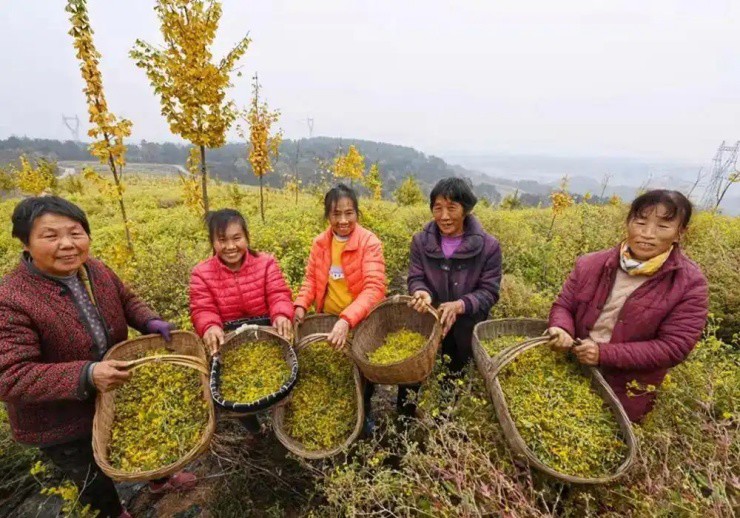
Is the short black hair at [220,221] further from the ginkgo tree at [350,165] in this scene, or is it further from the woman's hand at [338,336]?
the ginkgo tree at [350,165]

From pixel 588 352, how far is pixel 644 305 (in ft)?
1.27

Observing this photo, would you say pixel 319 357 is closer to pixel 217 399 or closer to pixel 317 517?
pixel 217 399

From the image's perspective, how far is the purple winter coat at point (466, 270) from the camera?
8.14ft

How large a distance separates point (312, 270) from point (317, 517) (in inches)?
63.7

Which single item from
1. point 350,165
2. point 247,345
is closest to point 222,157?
point 350,165

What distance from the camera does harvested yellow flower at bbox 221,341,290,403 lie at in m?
2.13

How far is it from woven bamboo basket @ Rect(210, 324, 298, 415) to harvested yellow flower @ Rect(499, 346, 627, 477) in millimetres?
1204

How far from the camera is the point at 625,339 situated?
1.99 meters

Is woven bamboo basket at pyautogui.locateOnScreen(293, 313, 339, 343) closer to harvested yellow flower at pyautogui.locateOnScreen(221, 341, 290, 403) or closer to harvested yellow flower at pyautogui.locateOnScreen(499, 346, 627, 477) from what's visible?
harvested yellow flower at pyautogui.locateOnScreen(221, 341, 290, 403)

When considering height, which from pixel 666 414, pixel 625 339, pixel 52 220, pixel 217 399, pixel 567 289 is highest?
pixel 52 220

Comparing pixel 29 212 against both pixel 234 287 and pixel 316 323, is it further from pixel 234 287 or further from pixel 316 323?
pixel 316 323

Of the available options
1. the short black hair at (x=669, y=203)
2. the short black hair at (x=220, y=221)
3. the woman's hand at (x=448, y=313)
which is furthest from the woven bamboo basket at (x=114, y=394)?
the short black hair at (x=669, y=203)

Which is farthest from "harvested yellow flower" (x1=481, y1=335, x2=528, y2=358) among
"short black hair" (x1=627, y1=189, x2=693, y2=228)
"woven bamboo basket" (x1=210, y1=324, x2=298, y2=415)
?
"woven bamboo basket" (x1=210, y1=324, x2=298, y2=415)

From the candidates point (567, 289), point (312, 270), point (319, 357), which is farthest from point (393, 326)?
point (567, 289)
